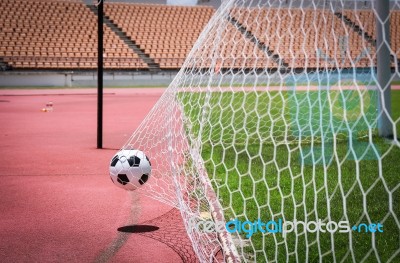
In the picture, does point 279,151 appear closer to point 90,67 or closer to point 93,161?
point 93,161

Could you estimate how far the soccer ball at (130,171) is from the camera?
14.4ft

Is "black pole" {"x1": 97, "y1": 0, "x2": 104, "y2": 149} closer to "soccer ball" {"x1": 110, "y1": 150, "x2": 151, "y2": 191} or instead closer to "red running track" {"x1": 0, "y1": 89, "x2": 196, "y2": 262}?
"red running track" {"x1": 0, "y1": 89, "x2": 196, "y2": 262}

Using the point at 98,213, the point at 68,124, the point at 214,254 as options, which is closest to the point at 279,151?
the point at 98,213

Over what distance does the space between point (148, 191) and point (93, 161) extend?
2.06 metres

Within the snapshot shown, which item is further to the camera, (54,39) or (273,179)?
(54,39)

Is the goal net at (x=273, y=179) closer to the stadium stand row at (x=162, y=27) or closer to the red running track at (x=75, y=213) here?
the red running track at (x=75, y=213)

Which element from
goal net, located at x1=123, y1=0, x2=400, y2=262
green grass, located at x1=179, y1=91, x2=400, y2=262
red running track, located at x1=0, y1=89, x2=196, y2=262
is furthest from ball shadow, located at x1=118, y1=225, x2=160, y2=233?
green grass, located at x1=179, y1=91, x2=400, y2=262

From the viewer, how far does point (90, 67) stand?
92.1ft

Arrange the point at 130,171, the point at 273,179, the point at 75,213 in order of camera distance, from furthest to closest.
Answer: the point at 273,179
the point at 130,171
the point at 75,213

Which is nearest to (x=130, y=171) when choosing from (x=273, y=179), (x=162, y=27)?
(x=273, y=179)

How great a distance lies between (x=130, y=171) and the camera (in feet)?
14.3

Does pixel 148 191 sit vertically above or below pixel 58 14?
above

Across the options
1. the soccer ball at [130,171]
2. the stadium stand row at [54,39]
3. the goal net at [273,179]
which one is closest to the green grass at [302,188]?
the goal net at [273,179]

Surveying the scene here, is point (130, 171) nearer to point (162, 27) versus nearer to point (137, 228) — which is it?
point (137, 228)
